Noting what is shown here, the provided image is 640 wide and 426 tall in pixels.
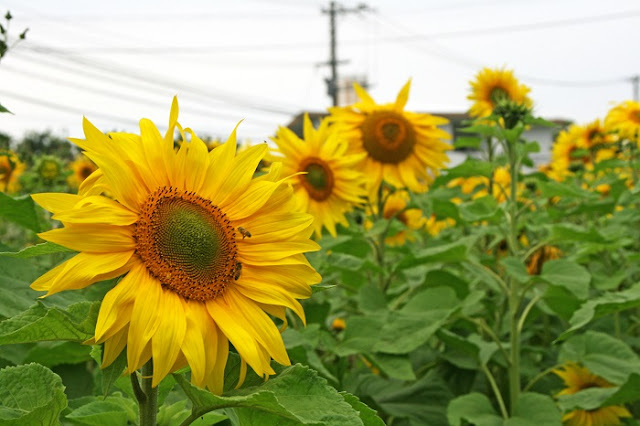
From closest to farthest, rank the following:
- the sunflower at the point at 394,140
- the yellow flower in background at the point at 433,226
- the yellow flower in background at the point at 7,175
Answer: the sunflower at the point at 394,140 → the yellow flower in background at the point at 7,175 → the yellow flower in background at the point at 433,226

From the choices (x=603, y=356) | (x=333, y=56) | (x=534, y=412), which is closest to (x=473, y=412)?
(x=534, y=412)

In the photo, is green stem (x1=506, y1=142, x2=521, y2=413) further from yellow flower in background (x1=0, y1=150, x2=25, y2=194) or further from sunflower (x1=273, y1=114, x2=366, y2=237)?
yellow flower in background (x1=0, y1=150, x2=25, y2=194)

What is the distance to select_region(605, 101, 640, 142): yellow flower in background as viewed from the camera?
418 cm

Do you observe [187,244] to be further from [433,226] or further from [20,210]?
[433,226]

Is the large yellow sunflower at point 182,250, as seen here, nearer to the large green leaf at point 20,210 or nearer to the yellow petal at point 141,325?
the yellow petal at point 141,325

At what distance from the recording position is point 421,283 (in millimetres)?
3014

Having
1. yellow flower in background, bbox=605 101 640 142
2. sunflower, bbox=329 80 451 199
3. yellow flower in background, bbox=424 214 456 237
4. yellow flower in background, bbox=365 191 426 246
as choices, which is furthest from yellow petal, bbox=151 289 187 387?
yellow flower in background, bbox=605 101 640 142

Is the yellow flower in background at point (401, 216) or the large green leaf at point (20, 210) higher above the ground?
the large green leaf at point (20, 210)

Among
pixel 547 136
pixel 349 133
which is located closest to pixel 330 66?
pixel 547 136

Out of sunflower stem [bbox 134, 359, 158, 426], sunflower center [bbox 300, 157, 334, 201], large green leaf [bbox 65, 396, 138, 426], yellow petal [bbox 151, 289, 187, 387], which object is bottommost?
large green leaf [bbox 65, 396, 138, 426]

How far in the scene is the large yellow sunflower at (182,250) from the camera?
3.51 feet

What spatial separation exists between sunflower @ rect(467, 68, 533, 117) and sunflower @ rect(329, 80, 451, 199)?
2.68 ft

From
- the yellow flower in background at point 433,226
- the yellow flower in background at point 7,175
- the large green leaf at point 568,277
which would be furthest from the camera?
the yellow flower in background at point 433,226

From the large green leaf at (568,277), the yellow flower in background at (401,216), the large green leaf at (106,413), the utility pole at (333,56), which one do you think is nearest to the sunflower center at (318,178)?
the large green leaf at (568,277)
